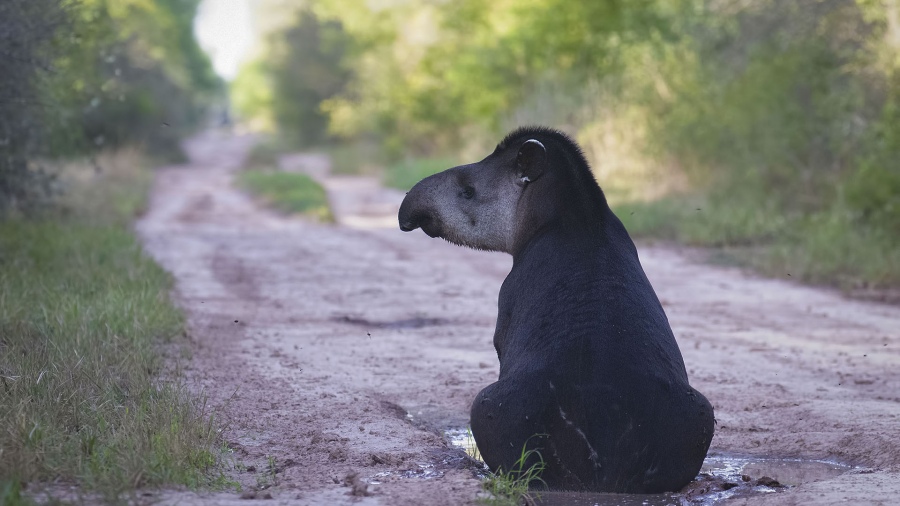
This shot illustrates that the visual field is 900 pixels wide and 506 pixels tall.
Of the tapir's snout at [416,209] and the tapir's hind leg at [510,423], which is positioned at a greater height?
the tapir's snout at [416,209]

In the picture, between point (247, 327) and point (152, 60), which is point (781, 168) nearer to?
point (247, 327)

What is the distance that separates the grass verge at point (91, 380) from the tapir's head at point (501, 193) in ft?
6.24

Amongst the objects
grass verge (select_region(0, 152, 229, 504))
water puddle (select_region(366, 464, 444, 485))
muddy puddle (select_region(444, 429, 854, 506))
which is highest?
grass verge (select_region(0, 152, 229, 504))

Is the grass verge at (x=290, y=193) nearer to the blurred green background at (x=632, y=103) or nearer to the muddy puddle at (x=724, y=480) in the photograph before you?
the blurred green background at (x=632, y=103)

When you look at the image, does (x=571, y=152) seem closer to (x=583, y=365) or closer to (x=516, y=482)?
(x=583, y=365)

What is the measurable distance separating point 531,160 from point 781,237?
12477 mm

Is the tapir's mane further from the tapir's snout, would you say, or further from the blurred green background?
the blurred green background

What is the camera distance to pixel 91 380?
675 cm

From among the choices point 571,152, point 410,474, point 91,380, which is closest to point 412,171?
point 91,380

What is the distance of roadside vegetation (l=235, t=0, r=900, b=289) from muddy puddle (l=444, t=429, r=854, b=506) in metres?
8.27

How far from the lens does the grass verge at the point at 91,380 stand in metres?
5.09

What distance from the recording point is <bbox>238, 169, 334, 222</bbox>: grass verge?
24.5 meters

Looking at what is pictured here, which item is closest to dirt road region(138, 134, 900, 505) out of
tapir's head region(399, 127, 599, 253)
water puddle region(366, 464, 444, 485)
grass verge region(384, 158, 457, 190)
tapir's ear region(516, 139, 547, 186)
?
water puddle region(366, 464, 444, 485)

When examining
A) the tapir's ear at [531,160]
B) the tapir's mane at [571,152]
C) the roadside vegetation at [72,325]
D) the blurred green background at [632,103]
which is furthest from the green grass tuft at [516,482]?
the blurred green background at [632,103]
